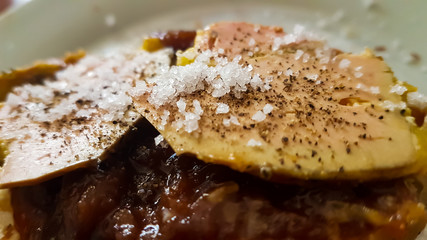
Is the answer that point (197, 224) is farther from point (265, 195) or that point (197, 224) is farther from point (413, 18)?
point (413, 18)

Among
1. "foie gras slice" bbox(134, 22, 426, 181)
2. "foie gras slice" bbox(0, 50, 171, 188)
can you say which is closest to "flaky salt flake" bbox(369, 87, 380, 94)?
"foie gras slice" bbox(134, 22, 426, 181)

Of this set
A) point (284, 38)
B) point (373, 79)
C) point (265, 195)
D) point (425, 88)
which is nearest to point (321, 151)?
point (265, 195)

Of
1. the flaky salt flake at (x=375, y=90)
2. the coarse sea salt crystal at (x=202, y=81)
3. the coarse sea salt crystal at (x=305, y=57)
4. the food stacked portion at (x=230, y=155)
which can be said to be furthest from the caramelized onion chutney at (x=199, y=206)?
the coarse sea salt crystal at (x=305, y=57)

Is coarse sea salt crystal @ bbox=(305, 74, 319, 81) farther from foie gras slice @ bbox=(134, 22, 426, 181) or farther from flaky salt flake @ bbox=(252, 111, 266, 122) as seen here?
flaky salt flake @ bbox=(252, 111, 266, 122)

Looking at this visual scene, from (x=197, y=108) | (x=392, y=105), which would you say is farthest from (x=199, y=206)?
(x=392, y=105)

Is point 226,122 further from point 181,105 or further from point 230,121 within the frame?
point 181,105

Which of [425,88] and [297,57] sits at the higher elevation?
[297,57]

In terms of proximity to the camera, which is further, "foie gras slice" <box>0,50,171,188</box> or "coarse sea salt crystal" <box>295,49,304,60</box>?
"coarse sea salt crystal" <box>295,49,304,60</box>
